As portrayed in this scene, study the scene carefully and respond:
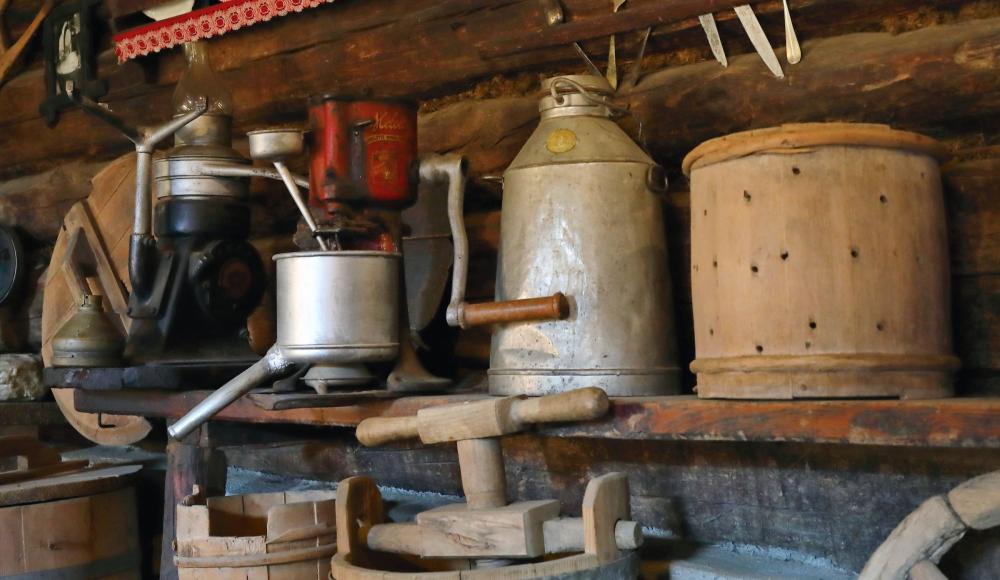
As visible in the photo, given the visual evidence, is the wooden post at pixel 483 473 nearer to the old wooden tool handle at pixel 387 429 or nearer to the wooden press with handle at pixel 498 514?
the wooden press with handle at pixel 498 514

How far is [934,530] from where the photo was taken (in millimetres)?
1444

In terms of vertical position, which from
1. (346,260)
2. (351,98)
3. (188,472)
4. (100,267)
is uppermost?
(351,98)

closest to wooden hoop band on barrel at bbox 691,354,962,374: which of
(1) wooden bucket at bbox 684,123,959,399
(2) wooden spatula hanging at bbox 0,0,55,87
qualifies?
(1) wooden bucket at bbox 684,123,959,399

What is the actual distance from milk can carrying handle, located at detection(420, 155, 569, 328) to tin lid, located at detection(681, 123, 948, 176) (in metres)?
0.41

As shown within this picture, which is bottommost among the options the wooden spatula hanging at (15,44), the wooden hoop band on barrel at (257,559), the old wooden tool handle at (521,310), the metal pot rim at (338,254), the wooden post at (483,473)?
the wooden hoop band on barrel at (257,559)

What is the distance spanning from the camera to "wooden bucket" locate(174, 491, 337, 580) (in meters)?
2.03

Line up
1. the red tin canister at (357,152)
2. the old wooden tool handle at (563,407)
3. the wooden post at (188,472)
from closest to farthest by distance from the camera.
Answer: the old wooden tool handle at (563,407)
the red tin canister at (357,152)
the wooden post at (188,472)

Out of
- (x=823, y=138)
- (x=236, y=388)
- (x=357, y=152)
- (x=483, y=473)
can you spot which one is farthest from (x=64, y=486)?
(x=823, y=138)

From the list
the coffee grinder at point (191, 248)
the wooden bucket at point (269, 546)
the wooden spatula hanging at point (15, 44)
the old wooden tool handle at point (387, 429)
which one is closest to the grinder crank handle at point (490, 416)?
the old wooden tool handle at point (387, 429)

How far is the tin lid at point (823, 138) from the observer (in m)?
1.54

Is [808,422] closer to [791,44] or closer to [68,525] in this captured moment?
[791,44]

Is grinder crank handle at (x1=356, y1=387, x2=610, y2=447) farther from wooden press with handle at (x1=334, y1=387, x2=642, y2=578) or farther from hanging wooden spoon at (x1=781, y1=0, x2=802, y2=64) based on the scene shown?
hanging wooden spoon at (x1=781, y1=0, x2=802, y2=64)

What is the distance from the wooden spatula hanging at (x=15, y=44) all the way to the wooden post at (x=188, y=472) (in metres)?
1.84

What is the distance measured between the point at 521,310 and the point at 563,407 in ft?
0.80
